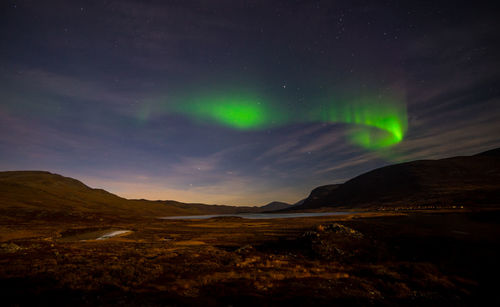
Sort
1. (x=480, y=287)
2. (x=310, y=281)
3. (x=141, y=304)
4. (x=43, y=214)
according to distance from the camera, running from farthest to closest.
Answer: (x=43, y=214) < (x=310, y=281) < (x=480, y=287) < (x=141, y=304)

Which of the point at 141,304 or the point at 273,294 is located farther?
the point at 273,294

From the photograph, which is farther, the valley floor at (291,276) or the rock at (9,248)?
the rock at (9,248)

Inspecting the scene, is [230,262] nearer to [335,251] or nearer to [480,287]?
[335,251]

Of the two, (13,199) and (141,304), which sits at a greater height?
(13,199)

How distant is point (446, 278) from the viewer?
18.5 metres

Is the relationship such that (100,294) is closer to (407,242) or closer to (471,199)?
(407,242)

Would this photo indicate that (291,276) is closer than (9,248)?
Yes

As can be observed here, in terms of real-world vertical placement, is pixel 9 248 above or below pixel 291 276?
above

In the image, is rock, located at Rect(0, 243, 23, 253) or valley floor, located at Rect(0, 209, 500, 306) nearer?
valley floor, located at Rect(0, 209, 500, 306)

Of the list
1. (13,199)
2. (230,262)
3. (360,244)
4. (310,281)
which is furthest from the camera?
(13,199)

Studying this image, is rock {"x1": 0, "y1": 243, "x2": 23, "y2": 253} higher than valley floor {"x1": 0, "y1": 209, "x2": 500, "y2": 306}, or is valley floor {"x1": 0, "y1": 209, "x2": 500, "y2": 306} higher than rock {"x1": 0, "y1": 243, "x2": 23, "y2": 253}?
rock {"x1": 0, "y1": 243, "x2": 23, "y2": 253}

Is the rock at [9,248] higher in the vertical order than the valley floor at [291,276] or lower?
higher

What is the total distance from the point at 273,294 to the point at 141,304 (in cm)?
876

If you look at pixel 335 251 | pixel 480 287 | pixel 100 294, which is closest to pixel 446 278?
pixel 480 287
